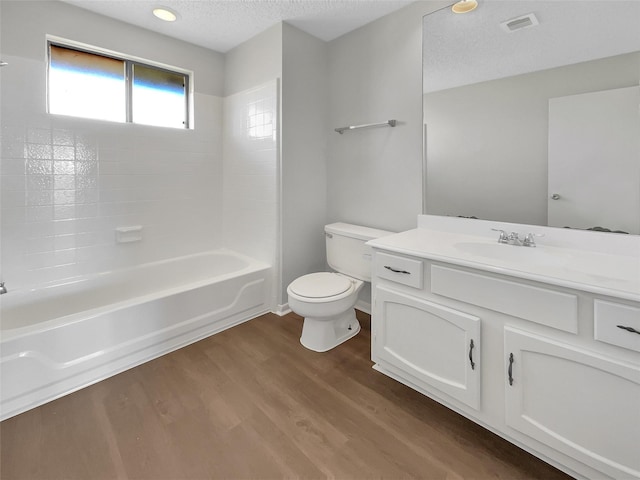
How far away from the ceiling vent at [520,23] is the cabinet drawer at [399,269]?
4.59 ft

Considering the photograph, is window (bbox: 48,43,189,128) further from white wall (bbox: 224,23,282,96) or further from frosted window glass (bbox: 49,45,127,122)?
white wall (bbox: 224,23,282,96)

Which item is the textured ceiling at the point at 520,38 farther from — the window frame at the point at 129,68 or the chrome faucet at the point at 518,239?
the window frame at the point at 129,68

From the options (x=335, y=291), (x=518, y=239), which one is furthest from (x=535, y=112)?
(x=335, y=291)

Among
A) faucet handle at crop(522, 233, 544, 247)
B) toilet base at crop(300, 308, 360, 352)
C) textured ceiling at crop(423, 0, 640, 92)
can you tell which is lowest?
toilet base at crop(300, 308, 360, 352)

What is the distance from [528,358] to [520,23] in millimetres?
1714

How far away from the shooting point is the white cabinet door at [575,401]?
99 centimetres

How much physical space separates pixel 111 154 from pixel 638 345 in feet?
10.4

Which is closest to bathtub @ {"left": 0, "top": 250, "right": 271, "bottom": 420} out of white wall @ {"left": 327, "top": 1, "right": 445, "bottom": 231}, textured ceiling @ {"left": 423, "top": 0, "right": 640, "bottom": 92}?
white wall @ {"left": 327, "top": 1, "right": 445, "bottom": 231}

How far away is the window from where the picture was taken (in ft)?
7.48

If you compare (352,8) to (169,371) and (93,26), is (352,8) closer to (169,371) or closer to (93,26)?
(93,26)

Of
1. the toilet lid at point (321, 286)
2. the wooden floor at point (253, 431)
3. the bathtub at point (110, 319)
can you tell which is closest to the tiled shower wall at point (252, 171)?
the bathtub at point (110, 319)

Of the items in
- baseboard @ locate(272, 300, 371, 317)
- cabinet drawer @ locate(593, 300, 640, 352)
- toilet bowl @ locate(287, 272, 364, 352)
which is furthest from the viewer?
baseboard @ locate(272, 300, 371, 317)

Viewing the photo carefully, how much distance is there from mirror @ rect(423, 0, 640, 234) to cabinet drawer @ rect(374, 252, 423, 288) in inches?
25.7

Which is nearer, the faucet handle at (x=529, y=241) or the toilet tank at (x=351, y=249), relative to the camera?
the faucet handle at (x=529, y=241)
